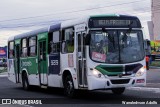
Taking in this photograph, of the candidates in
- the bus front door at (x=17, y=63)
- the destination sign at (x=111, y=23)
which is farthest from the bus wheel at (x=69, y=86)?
the bus front door at (x=17, y=63)

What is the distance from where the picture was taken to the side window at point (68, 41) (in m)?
16.4

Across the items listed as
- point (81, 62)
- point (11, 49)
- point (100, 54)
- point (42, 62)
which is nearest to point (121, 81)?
point (100, 54)

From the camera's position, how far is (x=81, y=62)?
15516 mm

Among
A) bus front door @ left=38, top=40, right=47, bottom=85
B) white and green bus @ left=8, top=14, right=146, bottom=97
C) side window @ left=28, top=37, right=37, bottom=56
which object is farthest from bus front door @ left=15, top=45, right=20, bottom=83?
white and green bus @ left=8, top=14, right=146, bottom=97

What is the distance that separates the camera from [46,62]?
62.8 feet

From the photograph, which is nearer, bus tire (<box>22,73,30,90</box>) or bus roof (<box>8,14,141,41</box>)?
bus roof (<box>8,14,141,41</box>)

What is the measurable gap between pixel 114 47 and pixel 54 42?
3903mm

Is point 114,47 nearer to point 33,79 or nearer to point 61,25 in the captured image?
point 61,25

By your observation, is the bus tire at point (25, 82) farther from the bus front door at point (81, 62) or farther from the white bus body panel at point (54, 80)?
the bus front door at point (81, 62)

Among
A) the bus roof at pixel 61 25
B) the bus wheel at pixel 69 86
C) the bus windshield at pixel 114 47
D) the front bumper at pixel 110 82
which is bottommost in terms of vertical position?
the bus wheel at pixel 69 86

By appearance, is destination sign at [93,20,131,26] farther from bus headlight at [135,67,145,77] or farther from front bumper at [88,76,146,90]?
front bumper at [88,76,146,90]

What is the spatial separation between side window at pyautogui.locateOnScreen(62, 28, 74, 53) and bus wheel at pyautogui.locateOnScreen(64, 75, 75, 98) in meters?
1.05

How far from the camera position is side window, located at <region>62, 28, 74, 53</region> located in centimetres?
1642

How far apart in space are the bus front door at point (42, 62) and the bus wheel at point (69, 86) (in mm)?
2575
